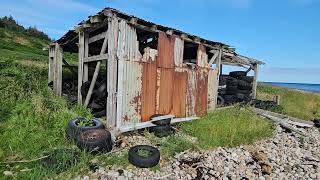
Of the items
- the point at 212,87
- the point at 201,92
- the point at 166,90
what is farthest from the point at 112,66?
the point at 212,87

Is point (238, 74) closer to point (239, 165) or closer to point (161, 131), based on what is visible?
point (161, 131)

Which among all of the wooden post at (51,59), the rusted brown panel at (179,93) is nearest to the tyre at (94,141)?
the rusted brown panel at (179,93)

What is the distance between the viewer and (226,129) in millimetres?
10258

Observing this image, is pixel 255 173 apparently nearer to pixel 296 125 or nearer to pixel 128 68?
pixel 128 68

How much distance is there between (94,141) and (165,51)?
485 cm

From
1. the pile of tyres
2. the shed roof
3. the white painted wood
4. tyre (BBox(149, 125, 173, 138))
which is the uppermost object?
the shed roof

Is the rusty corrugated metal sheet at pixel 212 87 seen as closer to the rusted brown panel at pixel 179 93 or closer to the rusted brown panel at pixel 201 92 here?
the rusted brown panel at pixel 201 92

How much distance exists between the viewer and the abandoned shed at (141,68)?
31.0 ft

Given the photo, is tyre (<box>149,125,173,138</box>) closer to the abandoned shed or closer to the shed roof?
the abandoned shed

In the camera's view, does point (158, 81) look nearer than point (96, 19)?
No

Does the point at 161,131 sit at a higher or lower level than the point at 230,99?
lower

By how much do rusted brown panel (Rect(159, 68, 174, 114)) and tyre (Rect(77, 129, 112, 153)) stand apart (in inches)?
139

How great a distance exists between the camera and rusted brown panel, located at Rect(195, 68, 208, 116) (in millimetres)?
12818

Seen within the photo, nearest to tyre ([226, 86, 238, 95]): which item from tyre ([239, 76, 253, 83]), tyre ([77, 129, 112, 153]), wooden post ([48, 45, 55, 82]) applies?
tyre ([239, 76, 253, 83])
